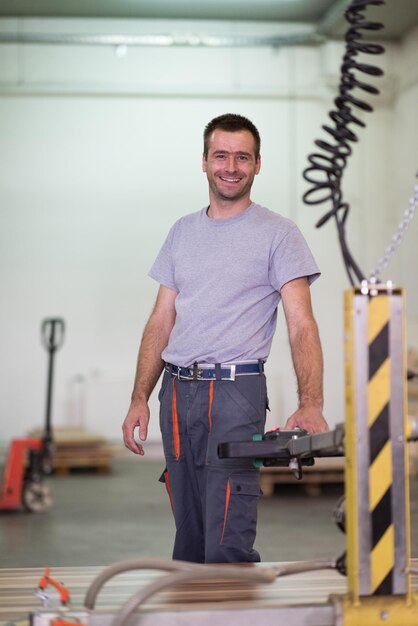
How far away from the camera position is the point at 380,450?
1.66 metres

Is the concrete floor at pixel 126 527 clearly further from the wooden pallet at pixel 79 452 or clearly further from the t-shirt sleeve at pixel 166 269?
the t-shirt sleeve at pixel 166 269

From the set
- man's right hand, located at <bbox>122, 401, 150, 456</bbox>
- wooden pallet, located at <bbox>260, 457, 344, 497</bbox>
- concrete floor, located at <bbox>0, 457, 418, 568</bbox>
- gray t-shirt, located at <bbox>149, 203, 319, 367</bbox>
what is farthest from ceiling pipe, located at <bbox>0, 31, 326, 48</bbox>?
man's right hand, located at <bbox>122, 401, 150, 456</bbox>

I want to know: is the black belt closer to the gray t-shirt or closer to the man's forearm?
the gray t-shirt

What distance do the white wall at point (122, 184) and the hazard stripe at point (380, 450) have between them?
9.32 metres

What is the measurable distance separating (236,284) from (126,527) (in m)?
4.07

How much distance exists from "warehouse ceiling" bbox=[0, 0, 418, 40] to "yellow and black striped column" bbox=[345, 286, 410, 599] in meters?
9.15

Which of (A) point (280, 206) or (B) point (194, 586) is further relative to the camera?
(A) point (280, 206)

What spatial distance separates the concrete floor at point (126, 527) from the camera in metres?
5.62

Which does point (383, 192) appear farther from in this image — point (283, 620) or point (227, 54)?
point (283, 620)

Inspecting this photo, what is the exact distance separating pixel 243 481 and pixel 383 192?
8.82m

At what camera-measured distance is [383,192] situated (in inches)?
441

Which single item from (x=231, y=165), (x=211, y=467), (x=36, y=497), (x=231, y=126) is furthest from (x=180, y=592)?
(x=36, y=497)

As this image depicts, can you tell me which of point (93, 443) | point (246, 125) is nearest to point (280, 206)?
point (93, 443)

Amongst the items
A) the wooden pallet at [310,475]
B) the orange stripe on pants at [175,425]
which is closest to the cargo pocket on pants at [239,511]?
the orange stripe on pants at [175,425]
